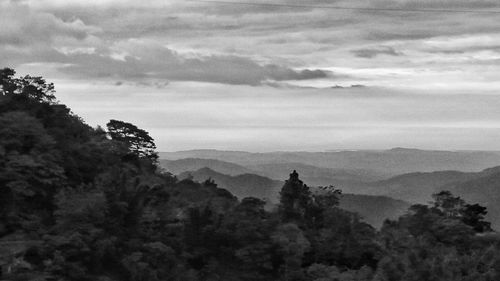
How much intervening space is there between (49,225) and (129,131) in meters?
35.1

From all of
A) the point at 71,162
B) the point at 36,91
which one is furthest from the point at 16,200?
the point at 36,91

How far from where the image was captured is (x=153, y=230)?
195 ft

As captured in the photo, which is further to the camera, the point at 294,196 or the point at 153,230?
the point at 294,196

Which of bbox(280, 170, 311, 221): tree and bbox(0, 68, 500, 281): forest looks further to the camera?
bbox(280, 170, 311, 221): tree

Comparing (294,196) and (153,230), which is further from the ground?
(294,196)

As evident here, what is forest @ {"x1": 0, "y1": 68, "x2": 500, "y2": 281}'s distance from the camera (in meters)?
51.3

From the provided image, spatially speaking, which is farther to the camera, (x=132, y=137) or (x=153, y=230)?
(x=132, y=137)

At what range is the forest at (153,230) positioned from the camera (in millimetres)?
51344

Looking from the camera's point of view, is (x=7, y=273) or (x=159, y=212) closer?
(x=7, y=273)

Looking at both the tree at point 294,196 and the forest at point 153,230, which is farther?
the tree at point 294,196

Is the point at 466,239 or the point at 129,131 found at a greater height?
the point at 129,131

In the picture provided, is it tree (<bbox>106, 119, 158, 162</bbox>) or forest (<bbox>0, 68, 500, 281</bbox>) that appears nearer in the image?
forest (<bbox>0, 68, 500, 281</bbox>)

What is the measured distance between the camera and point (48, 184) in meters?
59.0

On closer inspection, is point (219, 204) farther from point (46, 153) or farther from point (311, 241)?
point (46, 153)
